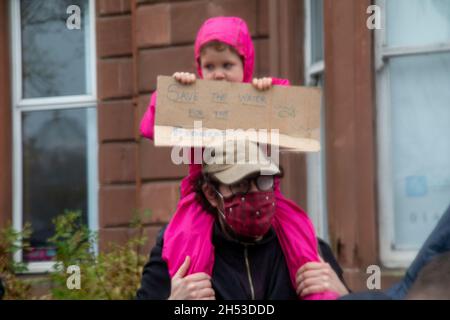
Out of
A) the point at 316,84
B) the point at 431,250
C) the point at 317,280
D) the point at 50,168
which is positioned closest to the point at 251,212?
the point at 317,280

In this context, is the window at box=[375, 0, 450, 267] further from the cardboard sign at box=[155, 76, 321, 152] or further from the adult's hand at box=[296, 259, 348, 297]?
the adult's hand at box=[296, 259, 348, 297]

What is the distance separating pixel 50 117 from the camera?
8227mm

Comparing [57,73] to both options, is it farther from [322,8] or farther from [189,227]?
[189,227]

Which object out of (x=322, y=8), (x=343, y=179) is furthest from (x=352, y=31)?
(x=343, y=179)

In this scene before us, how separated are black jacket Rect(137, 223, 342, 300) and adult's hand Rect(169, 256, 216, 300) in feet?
0.21

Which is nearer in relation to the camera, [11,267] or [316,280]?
[316,280]

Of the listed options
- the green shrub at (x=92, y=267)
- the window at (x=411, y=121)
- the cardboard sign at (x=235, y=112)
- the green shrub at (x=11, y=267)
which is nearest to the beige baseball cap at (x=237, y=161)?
the cardboard sign at (x=235, y=112)

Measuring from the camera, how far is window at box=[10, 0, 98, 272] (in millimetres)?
8055

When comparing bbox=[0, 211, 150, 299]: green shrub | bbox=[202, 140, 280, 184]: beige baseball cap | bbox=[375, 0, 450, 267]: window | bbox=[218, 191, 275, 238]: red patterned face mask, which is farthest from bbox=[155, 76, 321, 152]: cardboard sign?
bbox=[375, 0, 450, 267]: window

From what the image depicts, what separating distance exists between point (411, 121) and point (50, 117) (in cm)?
336

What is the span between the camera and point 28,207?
324 inches

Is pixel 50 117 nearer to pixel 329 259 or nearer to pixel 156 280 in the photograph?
pixel 156 280

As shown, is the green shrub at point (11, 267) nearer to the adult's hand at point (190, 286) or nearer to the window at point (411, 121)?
the window at point (411, 121)

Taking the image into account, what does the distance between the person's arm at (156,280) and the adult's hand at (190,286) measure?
0.11m
